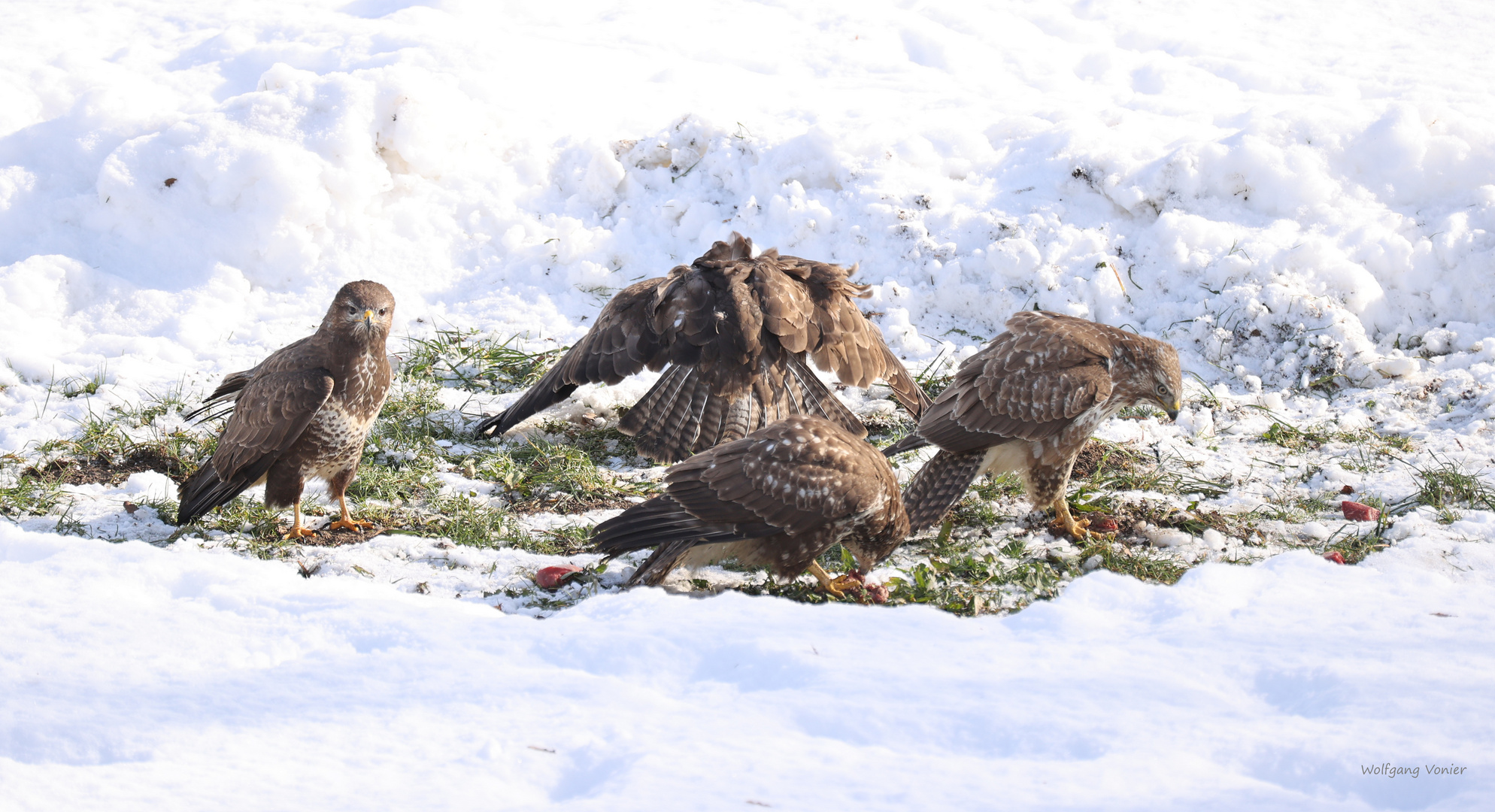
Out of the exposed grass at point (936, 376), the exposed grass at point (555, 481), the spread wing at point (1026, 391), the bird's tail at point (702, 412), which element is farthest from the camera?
the exposed grass at point (936, 376)

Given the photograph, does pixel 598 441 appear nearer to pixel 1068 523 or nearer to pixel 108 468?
pixel 108 468

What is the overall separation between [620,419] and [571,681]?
2.89 m

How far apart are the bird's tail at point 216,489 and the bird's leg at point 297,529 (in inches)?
9.2

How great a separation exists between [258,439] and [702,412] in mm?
1980

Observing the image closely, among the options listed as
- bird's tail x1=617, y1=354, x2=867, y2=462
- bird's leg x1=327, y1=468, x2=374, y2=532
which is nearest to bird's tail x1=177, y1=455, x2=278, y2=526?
bird's leg x1=327, y1=468, x2=374, y2=532

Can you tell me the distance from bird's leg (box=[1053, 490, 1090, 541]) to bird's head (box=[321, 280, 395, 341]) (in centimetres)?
300

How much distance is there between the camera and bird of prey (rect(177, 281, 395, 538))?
4.19 m

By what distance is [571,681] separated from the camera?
2.53 m

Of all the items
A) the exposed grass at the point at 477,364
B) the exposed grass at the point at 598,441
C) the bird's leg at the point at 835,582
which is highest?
the bird's leg at the point at 835,582

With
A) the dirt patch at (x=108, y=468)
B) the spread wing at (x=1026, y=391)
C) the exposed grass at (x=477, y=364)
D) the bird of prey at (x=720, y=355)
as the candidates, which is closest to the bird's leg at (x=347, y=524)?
the dirt patch at (x=108, y=468)

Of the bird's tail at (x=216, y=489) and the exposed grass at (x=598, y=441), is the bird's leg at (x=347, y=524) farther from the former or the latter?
the exposed grass at (x=598, y=441)

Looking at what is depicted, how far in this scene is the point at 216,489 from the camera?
4199mm

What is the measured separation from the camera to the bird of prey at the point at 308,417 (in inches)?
165

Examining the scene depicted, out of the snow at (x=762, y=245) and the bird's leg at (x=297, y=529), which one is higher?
the snow at (x=762, y=245)
